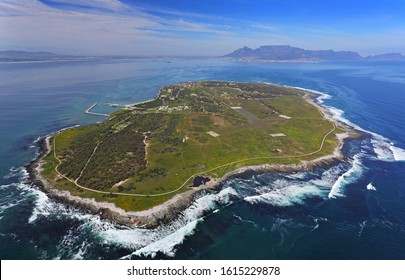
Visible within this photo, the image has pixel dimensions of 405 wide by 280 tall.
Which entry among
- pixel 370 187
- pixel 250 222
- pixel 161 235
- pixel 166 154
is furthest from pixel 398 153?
pixel 161 235

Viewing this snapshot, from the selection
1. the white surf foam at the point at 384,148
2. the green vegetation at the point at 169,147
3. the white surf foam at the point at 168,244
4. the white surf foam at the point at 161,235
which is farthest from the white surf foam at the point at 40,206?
the white surf foam at the point at 384,148

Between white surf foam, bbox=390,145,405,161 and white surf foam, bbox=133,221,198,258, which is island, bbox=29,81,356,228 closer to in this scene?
white surf foam, bbox=133,221,198,258

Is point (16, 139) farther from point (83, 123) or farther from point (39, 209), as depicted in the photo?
point (39, 209)

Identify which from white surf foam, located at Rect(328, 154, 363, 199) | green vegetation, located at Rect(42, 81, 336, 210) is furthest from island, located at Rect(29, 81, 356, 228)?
white surf foam, located at Rect(328, 154, 363, 199)

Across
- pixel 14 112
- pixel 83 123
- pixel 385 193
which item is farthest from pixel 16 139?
pixel 385 193

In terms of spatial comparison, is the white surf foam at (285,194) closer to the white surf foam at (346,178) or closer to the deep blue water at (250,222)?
the deep blue water at (250,222)

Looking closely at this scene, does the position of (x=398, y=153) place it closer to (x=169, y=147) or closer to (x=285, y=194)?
(x=285, y=194)
